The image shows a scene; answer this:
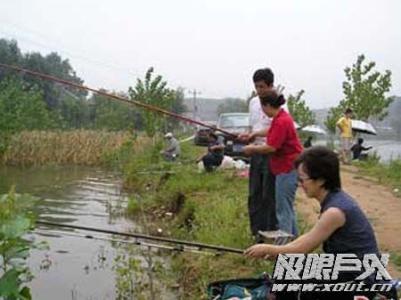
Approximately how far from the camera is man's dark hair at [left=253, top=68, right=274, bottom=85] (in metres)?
5.96

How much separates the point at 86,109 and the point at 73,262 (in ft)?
124

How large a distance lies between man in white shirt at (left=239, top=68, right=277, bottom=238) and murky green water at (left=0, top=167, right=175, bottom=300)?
133cm

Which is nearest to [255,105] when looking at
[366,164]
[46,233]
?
[46,233]

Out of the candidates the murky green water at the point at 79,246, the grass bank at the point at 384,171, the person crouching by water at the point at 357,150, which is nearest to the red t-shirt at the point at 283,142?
the murky green water at the point at 79,246

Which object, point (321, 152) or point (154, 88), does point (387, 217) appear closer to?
point (321, 152)

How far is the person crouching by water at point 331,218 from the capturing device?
344 cm

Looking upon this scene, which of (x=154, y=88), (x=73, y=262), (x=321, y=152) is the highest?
(x=154, y=88)

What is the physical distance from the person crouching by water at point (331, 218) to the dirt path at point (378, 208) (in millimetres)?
2750

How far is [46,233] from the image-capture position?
405 inches

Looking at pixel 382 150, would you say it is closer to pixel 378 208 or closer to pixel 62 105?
pixel 378 208

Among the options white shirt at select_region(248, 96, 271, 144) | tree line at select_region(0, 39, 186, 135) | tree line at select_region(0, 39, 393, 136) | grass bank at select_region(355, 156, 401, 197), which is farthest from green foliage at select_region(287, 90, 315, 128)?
white shirt at select_region(248, 96, 271, 144)

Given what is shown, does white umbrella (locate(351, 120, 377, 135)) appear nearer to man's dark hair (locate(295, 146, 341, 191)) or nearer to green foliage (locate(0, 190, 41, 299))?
man's dark hair (locate(295, 146, 341, 191))

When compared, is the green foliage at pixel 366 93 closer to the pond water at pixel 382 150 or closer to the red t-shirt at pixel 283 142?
the pond water at pixel 382 150

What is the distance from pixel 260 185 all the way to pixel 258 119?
74 cm
